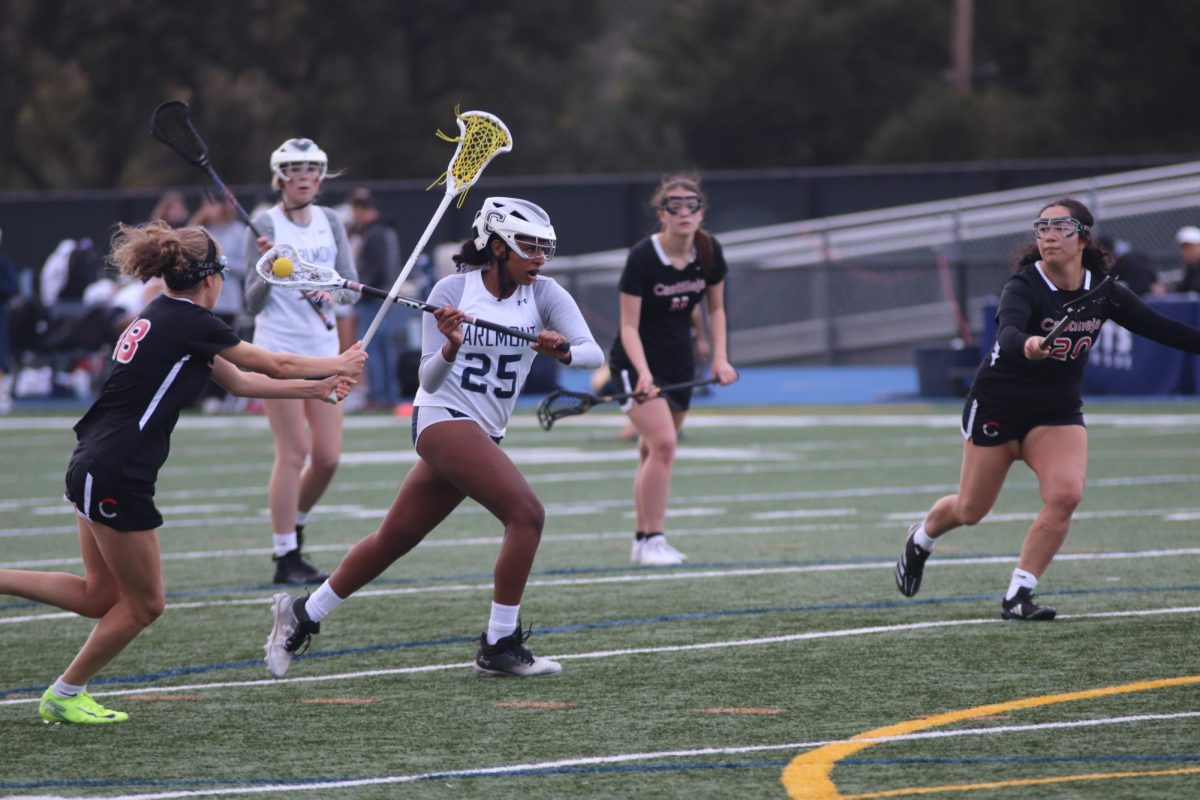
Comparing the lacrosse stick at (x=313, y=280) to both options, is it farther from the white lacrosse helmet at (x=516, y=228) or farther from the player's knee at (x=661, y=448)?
the player's knee at (x=661, y=448)

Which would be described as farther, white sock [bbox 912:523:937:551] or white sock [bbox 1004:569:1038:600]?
white sock [bbox 912:523:937:551]

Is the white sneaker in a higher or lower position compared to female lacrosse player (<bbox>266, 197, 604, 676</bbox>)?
lower

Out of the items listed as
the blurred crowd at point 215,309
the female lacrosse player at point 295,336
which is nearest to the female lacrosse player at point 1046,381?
the female lacrosse player at point 295,336

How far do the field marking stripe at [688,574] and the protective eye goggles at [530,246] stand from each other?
9.53 ft

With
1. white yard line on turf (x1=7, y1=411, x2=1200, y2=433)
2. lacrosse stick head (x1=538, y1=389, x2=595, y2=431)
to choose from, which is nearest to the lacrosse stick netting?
lacrosse stick head (x1=538, y1=389, x2=595, y2=431)

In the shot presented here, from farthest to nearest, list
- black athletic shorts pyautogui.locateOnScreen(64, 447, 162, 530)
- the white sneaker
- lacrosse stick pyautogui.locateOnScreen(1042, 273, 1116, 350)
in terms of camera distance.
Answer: the white sneaker → lacrosse stick pyautogui.locateOnScreen(1042, 273, 1116, 350) → black athletic shorts pyautogui.locateOnScreen(64, 447, 162, 530)

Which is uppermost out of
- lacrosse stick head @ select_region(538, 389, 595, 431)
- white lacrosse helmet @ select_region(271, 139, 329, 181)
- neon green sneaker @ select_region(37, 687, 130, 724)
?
white lacrosse helmet @ select_region(271, 139, 329, 181)

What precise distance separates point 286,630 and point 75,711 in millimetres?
1043

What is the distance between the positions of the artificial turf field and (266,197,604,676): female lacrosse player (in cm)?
23

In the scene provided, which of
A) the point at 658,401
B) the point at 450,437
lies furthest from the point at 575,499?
the point at 450,437

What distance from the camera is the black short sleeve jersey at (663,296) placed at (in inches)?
412

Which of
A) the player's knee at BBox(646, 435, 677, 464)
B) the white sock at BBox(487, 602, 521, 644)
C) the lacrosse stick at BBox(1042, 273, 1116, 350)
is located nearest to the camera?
the white sock at BBox(487, 602, 521, 644)

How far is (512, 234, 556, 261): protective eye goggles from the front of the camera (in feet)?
23.9

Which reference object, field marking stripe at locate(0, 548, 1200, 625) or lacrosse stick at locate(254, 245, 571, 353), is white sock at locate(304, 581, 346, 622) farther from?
field marking stripe at locate(0, 548, 1200, 625)
